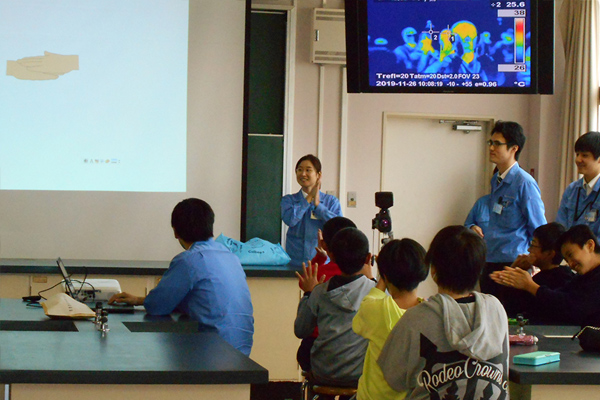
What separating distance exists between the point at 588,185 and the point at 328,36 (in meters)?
2.27

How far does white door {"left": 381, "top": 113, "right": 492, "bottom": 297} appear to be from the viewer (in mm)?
5496

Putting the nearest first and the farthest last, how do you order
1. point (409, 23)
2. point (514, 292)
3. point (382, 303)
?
point (382, 303) < point (514, 292) < point (409, 23)

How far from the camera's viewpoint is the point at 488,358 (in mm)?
1684

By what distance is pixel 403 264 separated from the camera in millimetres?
1994

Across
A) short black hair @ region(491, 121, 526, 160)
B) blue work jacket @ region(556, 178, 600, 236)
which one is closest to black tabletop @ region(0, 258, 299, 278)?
short black hair @ region(491, 121, 526, 160)

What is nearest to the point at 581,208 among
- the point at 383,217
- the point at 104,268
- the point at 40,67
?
the point at 383,217

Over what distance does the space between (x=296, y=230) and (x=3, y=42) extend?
7.23ft

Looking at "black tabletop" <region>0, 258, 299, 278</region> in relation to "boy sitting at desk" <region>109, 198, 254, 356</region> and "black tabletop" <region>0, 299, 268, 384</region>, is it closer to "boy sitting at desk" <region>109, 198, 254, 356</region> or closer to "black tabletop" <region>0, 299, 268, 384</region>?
"boy sitting at desk" <region>109, 198, 254, 356</region>

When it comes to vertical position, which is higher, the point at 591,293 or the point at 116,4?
the point at 116,4

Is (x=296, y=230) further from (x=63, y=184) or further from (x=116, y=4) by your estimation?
(x=116, y=4)

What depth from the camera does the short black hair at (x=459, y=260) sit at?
172 cm

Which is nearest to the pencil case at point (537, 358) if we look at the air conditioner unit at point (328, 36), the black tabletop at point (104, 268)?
the black tabletop at point (104, 268)

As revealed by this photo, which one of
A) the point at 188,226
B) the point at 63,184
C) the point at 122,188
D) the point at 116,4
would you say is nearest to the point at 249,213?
the point at 122,188

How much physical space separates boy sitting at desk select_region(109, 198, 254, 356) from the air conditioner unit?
2.61 meters
